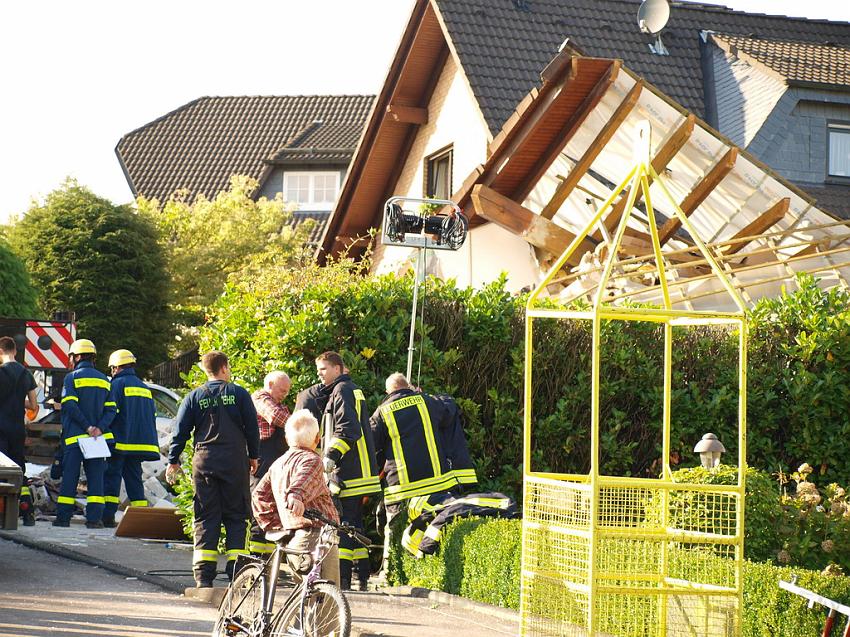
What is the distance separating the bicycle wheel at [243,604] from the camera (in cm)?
816

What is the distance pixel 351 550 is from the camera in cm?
1173

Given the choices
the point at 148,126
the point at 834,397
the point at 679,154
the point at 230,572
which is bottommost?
the point at 230,572

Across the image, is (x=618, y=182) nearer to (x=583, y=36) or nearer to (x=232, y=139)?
(x=583, y=36)

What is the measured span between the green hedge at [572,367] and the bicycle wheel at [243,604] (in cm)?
485

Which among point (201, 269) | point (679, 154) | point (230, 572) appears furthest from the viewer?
point (201, 269)

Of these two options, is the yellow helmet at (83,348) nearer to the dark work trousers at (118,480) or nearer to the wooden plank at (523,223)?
the dark work trousers at (118,480)

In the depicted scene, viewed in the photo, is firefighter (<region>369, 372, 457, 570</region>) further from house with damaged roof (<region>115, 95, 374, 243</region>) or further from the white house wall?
A: house with damaged roof (<region>115, 95, 374, 243</region>)

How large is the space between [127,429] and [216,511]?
5.62 m

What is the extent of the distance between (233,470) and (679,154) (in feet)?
33.2

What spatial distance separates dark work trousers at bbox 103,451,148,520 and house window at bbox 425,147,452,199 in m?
9.15

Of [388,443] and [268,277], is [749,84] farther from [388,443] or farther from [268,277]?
[388,443]

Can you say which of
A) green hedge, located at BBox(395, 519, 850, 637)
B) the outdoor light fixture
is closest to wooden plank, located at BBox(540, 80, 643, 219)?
the outdoor light fixture

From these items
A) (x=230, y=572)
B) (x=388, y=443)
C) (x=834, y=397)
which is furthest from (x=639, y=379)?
(x=230, y=572)

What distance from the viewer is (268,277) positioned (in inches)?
662
